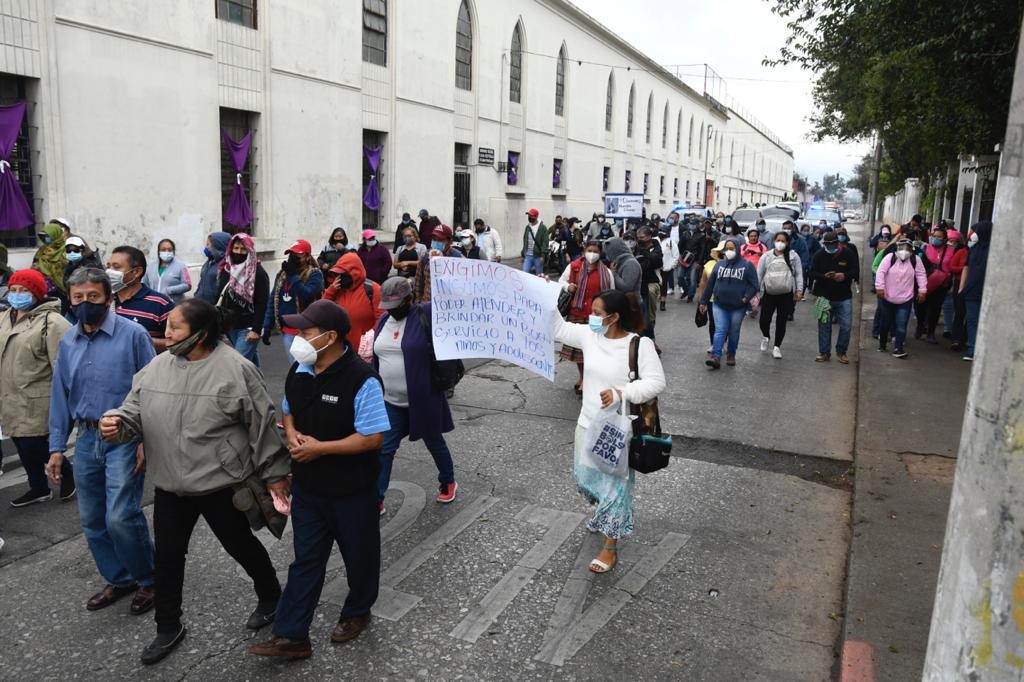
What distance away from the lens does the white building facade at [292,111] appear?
1138cm

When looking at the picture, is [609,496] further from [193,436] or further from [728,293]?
[728,293]

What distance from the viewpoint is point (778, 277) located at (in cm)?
1098

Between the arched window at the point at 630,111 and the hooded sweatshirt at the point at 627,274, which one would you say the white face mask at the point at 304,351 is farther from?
the arched window at the point at 630,111

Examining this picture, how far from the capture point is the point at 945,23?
1035 centimetres

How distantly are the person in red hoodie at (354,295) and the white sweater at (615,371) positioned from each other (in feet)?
8.60

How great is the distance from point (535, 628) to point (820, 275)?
26.5 ft

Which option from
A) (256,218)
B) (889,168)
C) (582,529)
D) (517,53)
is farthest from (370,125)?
(889,168)

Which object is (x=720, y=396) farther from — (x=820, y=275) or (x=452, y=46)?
(x=452, y=46)

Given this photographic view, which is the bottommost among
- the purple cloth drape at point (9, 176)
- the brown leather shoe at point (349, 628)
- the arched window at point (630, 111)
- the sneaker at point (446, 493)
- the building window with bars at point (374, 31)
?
the brown leather shoe at point (349, 628)

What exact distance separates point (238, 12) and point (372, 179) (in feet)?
17.0

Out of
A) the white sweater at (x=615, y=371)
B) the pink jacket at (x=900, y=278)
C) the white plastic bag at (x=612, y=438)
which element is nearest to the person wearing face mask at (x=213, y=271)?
the white sweater at (x=615, y=371)

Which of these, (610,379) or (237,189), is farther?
(237,189)

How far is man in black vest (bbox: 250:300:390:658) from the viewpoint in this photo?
3.74 metres

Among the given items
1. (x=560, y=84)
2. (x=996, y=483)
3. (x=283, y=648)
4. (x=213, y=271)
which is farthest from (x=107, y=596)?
(x=560, y=84)
